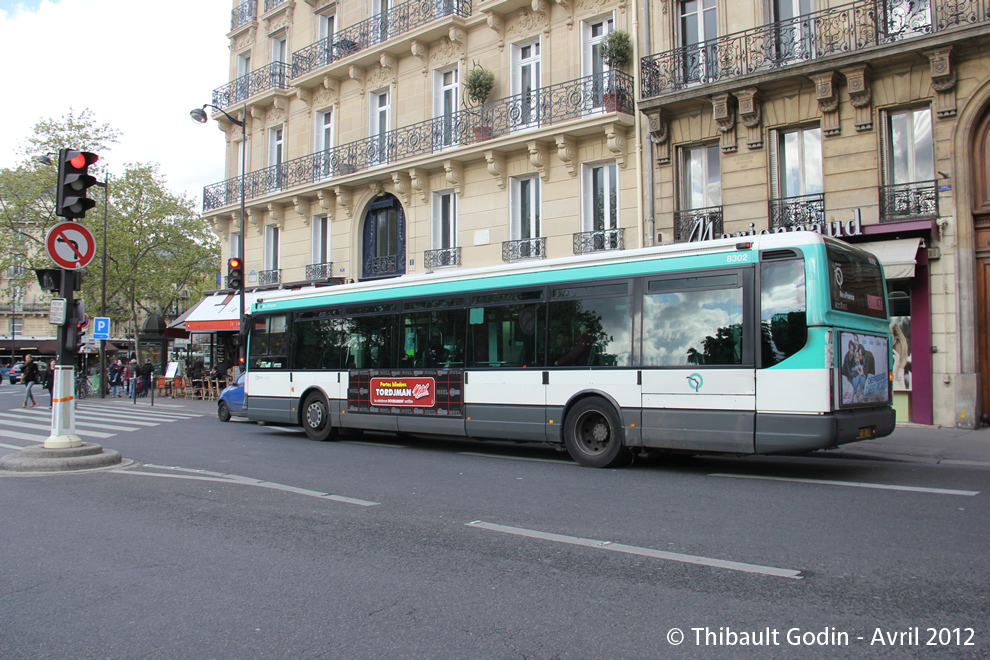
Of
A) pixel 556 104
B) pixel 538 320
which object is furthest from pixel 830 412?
pixel 556 104

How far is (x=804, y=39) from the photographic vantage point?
51.3ft

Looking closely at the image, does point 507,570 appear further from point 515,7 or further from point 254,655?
point 515,7

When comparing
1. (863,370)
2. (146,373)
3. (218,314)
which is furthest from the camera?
(146,373)

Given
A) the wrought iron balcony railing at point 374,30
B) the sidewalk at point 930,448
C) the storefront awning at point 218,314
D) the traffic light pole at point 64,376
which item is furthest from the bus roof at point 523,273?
the storefront awning at point 218,314

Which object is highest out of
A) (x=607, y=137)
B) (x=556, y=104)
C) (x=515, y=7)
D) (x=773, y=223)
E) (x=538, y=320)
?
(x=515, y=7)

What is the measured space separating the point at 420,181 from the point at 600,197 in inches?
234

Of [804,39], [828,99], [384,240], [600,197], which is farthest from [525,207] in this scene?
[828,99]

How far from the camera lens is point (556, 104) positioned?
63.6 feet

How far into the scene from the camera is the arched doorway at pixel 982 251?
13.8m

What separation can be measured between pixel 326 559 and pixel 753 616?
2.83m

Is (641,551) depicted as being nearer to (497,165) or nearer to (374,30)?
(497,165)

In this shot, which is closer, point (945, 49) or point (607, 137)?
point (945, 49)

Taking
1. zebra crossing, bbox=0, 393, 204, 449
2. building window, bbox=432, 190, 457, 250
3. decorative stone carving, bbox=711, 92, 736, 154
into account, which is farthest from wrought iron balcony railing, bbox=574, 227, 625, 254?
zebra crossing, bbox=0, 393, 204, 449

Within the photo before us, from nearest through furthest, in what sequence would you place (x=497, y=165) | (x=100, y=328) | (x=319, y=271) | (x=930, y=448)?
(x=930, y=448), (x=497, y=165), (x=319, y=271), (x=100, y=328)
